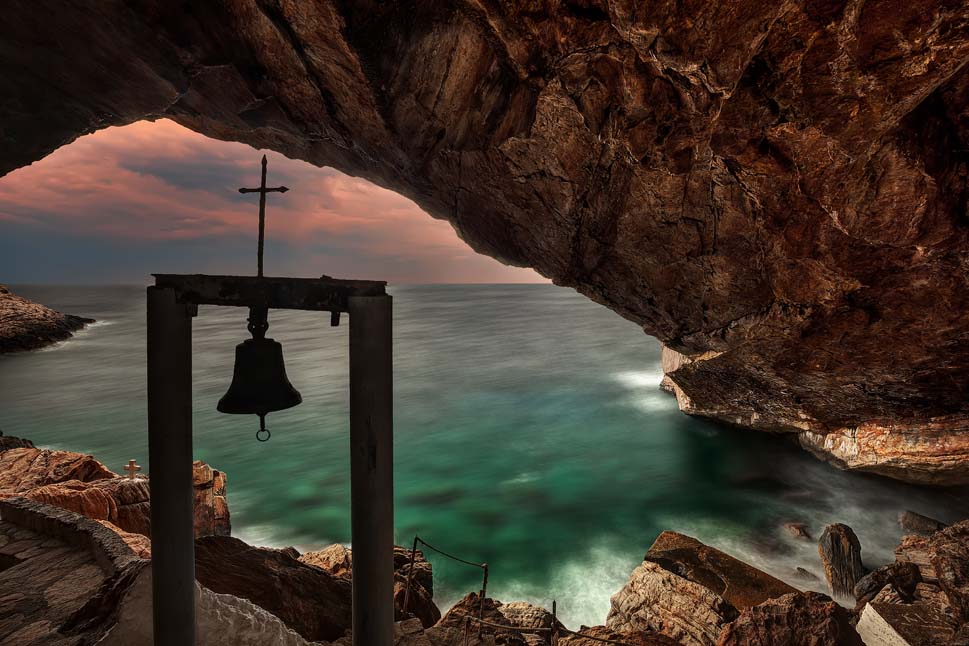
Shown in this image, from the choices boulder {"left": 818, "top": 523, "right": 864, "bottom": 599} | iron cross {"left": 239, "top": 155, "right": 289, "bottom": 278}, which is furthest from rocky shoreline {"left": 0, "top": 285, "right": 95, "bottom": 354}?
boulder {"left": 818, "top": 523, "right": 864, "bottom": 599}

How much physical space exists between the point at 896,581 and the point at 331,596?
7256 millimetres

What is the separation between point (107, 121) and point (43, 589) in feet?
18.5

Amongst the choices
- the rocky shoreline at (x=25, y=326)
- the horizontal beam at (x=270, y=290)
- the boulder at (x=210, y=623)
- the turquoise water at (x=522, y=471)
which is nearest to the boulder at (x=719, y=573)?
the turquoise water at (x=522, y=471)

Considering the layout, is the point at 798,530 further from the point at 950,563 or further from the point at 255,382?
the point at 255,382

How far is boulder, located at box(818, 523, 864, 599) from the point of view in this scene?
7.95 meters

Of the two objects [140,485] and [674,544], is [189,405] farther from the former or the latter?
[674,544]

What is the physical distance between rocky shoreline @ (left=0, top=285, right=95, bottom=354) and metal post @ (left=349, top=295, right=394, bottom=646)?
142 feet

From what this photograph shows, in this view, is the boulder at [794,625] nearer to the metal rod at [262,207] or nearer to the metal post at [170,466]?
the metal post at [170,466]

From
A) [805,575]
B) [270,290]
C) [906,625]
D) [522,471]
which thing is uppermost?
[270,290]

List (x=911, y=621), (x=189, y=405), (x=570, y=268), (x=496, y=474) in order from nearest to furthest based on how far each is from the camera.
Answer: (x=189, y=405)
(x=911, y=621)
(x=570, y=268)
(x=496, y=474)

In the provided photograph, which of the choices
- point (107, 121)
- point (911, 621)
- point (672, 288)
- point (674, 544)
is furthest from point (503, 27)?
point (674, 544)

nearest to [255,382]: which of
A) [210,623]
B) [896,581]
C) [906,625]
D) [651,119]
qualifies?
[210,623]

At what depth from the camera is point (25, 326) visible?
3353cm

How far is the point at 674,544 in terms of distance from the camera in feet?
25.3
